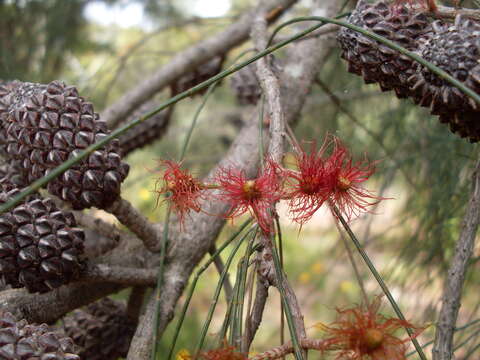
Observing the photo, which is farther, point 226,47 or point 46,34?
point 46,34

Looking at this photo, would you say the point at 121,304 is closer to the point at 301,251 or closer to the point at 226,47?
the point at 226,47

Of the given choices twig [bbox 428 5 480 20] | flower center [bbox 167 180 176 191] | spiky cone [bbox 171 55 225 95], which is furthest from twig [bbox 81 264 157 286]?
→ spiky cone [bbox 171 55 225 95]

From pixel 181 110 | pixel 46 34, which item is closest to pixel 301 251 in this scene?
pixel 181 110

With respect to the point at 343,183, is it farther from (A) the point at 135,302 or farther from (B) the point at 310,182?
(A) the point at 135,302

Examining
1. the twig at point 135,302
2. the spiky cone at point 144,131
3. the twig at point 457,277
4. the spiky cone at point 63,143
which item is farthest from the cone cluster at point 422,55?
the spiky cone at point 144,131

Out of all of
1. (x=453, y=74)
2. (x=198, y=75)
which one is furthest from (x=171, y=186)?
(x=198, y=75)

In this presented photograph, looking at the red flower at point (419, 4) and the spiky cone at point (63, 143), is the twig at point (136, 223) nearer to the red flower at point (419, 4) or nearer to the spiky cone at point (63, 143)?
the spiky cone at point (63, 143)

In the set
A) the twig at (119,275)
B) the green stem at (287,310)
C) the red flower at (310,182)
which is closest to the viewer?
the green stem at (287,310)
